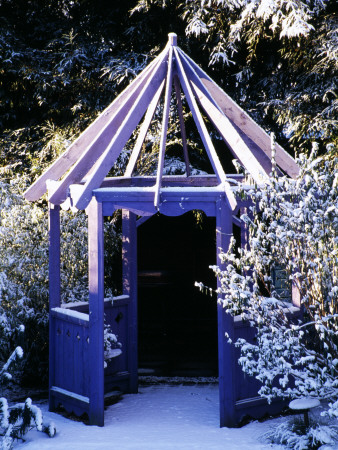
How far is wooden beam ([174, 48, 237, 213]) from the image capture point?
6.33 m

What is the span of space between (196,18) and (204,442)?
25.6 feet

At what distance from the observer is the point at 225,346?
6551mm

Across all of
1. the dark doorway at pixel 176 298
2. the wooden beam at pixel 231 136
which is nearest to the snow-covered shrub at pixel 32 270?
the dark doorway at pixel 176 298

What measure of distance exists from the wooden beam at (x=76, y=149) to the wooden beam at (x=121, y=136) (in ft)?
0.91

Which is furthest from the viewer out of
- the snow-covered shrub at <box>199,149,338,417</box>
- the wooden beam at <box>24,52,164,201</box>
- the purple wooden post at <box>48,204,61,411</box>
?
the wooden beam at <box>24,52,164,201</box>

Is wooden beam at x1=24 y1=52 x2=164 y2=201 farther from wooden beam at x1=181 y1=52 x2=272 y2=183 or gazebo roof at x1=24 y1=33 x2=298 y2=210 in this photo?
wooden beam at x1=181 y1=52 x2=272 y2=183

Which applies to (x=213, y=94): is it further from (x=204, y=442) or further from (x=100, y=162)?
(x=204, y=442)

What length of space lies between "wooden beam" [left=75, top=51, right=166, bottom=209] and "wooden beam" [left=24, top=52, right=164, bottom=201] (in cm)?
28

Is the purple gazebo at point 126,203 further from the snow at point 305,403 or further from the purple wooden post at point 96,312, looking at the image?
the snow at point 305,403

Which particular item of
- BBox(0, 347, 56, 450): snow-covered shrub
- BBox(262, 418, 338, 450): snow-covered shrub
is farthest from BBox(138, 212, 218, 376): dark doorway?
BBox(0, 347, 56, 450): snow-covered shrub

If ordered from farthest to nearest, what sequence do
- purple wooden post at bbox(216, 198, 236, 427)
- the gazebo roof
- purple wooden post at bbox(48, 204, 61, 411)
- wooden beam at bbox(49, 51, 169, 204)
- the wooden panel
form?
1. purple wooden post at bbox(48, 204, 61, 411)
2. wooden beam at bbox(49, 51, 169, 204)
3. the wooden panel
4. the gazebo roof
5. purple wooden post at bbox(216, 198, 236, 427)

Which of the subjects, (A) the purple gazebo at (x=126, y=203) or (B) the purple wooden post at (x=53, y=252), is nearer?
(A) the purple gazebo at (x=126, y=203)

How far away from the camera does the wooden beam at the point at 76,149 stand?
759cm

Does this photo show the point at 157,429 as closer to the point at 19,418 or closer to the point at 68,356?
the point at 68,356
